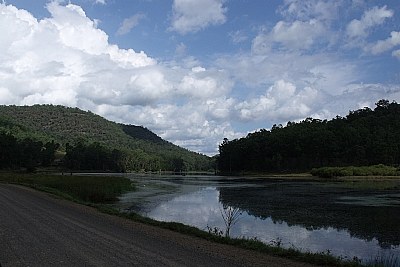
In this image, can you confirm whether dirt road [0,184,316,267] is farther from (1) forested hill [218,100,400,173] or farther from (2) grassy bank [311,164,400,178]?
(1) forested hill [218,100,400,173]

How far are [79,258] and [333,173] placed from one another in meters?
106

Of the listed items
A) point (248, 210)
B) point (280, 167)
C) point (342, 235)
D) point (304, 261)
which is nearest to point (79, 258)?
point (304, 261)

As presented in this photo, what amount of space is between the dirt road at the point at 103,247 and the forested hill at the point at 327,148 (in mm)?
127684

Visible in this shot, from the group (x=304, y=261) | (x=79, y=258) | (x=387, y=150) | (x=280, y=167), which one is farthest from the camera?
(x=280, y=167)

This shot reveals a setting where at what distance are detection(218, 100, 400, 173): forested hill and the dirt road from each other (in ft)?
419

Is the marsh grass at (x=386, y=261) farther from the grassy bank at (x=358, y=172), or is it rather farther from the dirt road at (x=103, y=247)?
the grassy bank at (x=358, y=172)

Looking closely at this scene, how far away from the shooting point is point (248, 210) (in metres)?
34.0

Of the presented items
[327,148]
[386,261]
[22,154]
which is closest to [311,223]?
[386,261]

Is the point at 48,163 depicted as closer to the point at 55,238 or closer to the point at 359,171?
the point at 359,171

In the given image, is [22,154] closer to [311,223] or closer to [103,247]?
[311,223]

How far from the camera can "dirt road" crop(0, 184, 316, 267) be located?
12.3m

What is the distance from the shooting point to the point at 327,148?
5522 inches

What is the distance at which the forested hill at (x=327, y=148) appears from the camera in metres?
137

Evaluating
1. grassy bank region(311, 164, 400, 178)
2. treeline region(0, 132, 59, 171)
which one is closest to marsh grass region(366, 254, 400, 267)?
grassy bank region(311, 164, 400, 178)
